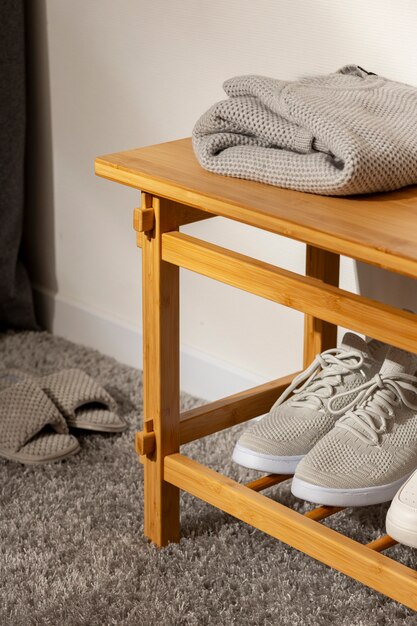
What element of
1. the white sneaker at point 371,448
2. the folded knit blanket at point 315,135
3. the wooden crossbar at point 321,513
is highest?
the folded knit blanket at point 315,135

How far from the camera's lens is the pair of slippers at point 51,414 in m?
1.39

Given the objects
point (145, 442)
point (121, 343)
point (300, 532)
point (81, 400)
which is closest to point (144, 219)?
point (145, 442)

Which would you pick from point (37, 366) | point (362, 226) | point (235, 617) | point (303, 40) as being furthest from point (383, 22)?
point (37, 366)

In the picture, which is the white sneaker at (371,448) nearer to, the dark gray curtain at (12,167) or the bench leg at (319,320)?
the bench leg at (319,320)

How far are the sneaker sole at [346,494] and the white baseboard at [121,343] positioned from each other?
20.7 inches

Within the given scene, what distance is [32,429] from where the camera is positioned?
1399mm

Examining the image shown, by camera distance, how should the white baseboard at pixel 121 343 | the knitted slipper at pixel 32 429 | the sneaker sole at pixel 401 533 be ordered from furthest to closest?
→ the white baseboard at pixel 121 343 < the knitted slipper at pixel 32 429 < the sneaker sole at pixel 401 533

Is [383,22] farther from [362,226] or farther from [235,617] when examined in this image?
[235,617]

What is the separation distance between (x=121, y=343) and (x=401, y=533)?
90 cm

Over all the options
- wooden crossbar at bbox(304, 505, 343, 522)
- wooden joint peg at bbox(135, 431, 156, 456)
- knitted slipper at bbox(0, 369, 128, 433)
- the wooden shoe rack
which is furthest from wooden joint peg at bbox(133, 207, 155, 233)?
knitted slipper at bbox(0, 369, 128, 433)

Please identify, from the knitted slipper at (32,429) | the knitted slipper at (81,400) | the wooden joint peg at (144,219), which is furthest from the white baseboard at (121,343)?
the wooden joint peg at (144,219)

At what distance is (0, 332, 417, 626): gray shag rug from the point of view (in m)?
1.07

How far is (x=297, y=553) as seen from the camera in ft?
3.86

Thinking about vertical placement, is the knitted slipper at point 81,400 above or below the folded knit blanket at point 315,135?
below
